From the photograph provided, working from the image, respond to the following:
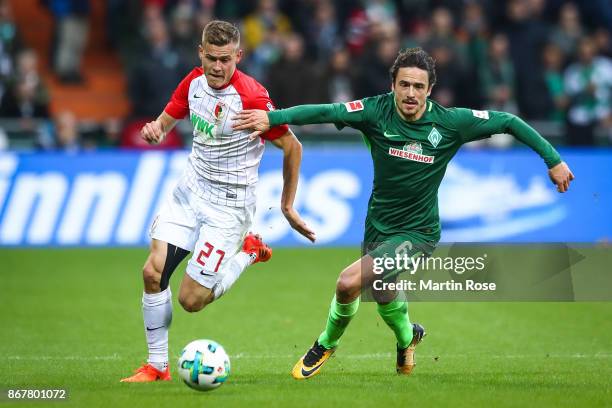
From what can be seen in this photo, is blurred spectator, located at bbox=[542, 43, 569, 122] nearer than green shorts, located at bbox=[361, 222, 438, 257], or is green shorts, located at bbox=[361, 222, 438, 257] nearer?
green shorts, located at bbox=[361, 222, 438, 257]

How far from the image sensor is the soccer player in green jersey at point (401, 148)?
8250 millimetres

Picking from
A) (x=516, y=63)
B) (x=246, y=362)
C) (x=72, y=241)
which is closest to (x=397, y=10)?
(x=516, y=63)

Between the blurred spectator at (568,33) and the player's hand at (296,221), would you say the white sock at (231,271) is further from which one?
the blurred spectator at (568,33)

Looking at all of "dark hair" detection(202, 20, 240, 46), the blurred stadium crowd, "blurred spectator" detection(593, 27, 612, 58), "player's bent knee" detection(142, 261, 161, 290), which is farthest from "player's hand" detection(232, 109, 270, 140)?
"blurred spectator" detection(593, 27, 612, 58)

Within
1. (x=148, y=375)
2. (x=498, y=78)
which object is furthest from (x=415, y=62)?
(x=498, y=78)

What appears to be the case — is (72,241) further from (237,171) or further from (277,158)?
(237,171)

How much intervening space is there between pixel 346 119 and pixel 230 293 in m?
5.80

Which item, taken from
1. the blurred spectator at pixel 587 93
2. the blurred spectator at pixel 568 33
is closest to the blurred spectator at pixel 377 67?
the blurred spectator at pixel 587 93

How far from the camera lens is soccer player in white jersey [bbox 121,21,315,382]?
Result: 8.41m

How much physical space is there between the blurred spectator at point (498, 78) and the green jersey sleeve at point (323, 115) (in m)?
12.3

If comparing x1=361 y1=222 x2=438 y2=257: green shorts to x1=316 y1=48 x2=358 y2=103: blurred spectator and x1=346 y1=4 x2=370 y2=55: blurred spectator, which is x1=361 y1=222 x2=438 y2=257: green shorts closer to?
x1=316 y1=48 x2=358 y2=103: blurred spectator

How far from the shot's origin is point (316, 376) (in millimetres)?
8641

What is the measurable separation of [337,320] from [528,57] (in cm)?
1412

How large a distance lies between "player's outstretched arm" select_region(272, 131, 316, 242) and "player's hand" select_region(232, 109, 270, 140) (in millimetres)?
424
